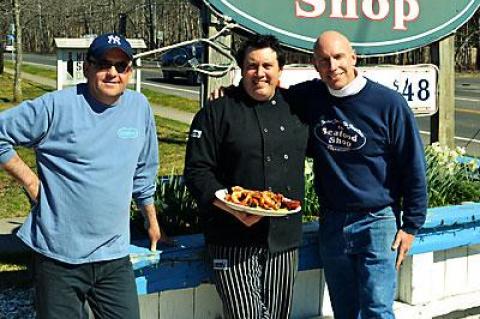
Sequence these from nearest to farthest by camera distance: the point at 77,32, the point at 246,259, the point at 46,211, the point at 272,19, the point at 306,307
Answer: the point at 46,211, the point at 246,259, the point at 306,307, the point at 272,19, the point at 77,32

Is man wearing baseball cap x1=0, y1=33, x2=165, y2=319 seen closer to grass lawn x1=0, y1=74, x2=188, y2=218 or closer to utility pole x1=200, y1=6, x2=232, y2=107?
utility pole x1=200, y1=6, x2=232, y2=107

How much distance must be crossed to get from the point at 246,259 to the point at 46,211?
2.68 ft

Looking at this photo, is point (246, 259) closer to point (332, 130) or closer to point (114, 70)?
point (332, 130)

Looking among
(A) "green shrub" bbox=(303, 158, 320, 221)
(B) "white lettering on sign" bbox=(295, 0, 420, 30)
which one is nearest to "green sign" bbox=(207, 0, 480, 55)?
(B) "white lettering on sign" bbox=(295, 0, 420, 30)

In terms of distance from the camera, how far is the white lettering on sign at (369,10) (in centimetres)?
457

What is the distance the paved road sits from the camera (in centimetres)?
1253

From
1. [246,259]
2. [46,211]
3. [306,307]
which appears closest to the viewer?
[46,211]

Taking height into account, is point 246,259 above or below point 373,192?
below

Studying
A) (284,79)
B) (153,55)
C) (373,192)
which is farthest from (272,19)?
(373,192)

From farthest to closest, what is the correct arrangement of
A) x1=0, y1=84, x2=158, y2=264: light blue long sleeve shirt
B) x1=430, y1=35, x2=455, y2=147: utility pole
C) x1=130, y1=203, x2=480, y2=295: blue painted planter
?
x1=430, y1=35, x2=455, y2=147: utility pole < x1=130, y1=203, x2=480, y2=295: blue painted planter < x1=0, y1=84, x2=158, y2=264: light blue long sleeve shirt

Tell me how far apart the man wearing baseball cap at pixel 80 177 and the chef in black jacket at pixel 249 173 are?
0.33m

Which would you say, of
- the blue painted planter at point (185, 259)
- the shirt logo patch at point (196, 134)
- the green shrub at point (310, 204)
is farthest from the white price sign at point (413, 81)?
the shirt logo patch at point (196, 134)

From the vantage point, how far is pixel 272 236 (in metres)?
3.02

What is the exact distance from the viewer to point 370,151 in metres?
3.11
